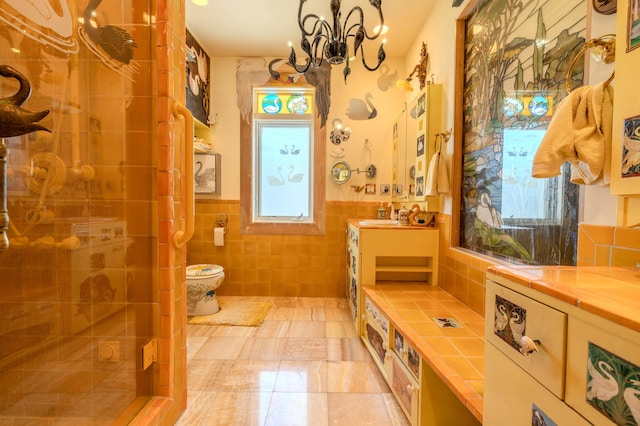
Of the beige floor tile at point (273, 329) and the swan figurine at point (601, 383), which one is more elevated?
the swan figurine at point (601, 383)

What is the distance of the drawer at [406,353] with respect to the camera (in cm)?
138

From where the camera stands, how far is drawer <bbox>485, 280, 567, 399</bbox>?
59 centimetres

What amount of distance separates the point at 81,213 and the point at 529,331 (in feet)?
5.36

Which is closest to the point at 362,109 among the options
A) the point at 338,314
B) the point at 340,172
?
the point at 340,172

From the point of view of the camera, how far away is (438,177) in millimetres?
2098

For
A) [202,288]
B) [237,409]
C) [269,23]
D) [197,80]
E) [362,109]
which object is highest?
[269,23]

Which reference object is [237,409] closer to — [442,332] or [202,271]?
[442,332]

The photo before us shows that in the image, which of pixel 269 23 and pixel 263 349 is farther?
pixel 269 23

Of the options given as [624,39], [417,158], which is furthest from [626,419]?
[417,158]

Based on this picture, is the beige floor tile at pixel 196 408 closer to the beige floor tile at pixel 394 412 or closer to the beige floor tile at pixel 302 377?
the beige floor tile at pixel 302 377

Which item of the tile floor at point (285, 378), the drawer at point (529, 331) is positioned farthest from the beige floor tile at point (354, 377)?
the drawer at point (529, 331)

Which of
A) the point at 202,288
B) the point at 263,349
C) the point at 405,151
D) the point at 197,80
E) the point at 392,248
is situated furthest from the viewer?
the point at 197,80

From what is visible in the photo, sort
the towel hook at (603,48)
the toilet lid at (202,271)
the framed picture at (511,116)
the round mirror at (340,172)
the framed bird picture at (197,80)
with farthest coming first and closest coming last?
the round mirror at (340,172)
the framed bird picture at (197,80)
the toilet lid at (202,271)
the framed picture at (511,116)
the towel hook at (603,48)

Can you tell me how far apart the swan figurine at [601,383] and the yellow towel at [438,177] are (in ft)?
5.49
